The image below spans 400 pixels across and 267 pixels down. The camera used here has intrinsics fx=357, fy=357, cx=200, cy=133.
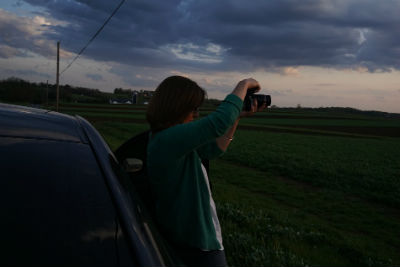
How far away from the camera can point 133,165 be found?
212 centimetres

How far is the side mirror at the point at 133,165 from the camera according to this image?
83.4 inches

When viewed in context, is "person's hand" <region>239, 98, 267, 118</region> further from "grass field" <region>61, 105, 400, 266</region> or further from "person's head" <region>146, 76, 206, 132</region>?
"grass field" <region>61, 105, 400, 266</region>

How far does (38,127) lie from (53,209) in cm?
80

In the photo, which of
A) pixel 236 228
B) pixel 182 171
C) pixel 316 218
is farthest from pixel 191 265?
pixel 316 218

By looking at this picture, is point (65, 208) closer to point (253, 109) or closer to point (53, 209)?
point (53, 209)

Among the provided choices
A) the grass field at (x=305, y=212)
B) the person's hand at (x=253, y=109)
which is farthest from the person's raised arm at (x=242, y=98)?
the grass field at (x=305, y=212)

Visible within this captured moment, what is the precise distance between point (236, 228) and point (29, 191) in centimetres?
374

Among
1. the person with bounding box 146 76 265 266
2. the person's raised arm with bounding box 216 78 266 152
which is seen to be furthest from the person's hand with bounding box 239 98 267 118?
the person with bounding box 146 76 265 266

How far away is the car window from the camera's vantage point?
3.46ft

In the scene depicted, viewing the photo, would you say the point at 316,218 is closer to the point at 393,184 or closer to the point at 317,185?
the point at 317,185

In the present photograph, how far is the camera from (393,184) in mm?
11984

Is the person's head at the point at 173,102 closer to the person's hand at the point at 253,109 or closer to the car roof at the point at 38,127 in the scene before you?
the person's hand at the point at 253,109

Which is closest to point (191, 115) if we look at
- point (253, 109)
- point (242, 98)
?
point (242, 98)

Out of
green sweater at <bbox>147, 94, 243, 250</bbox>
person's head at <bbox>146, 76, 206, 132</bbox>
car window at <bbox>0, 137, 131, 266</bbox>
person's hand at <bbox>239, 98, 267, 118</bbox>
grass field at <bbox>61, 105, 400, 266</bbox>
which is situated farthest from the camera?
grass field at <bbox>61, 105, 400, 266</bbox>
